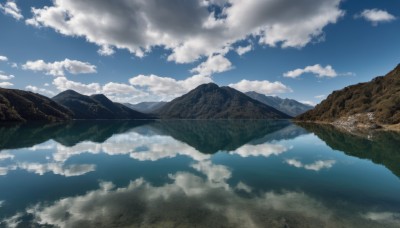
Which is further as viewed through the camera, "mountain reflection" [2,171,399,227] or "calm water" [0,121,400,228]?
"calm water" [0,121,400,228]

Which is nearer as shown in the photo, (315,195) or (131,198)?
(131,198)

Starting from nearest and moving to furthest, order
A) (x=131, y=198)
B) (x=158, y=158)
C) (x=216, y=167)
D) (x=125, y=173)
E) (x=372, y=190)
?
(x=131, y=198) < (x=372, y=190) < (x=125, y=173) < (x=216, y=167) < (x=158, y=158)

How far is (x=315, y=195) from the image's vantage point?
29.0 meters

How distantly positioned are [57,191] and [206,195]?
17851 mm

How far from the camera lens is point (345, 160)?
55.7 meters

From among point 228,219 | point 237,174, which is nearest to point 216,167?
point 237,174

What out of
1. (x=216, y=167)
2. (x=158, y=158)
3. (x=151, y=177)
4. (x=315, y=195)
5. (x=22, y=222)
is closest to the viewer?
(x=22, y=222)

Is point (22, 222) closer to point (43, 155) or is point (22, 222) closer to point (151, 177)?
point (151, 177)

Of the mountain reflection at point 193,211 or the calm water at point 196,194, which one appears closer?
the mountain reflection at point 193,211

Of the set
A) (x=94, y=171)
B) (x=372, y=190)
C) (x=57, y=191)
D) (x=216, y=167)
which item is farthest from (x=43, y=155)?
(x=372, y=190)

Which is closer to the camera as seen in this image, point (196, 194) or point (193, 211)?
point (193, 211)

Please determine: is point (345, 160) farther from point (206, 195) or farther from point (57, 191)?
point (57, 191)

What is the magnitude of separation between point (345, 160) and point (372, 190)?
2595cm

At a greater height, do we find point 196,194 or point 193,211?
point 193,211
